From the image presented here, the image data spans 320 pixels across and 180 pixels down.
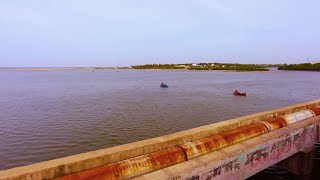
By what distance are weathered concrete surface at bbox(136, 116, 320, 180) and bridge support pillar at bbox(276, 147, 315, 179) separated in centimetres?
25

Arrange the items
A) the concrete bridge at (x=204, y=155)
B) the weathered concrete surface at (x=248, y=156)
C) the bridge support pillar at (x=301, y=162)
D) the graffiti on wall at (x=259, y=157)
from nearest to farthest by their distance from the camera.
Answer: the concrete bridge at (x=204, y=155)
the weathered concrete surface at (x=248, y=156)
the graffiti on wall at (x=259, y=157)
the bridge support pillar at (x=301, y=162)

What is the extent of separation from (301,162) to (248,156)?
3.90 metres

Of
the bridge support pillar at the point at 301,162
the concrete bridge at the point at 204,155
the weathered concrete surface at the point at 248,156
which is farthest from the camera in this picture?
the bridge support pillar at the point at 301,162

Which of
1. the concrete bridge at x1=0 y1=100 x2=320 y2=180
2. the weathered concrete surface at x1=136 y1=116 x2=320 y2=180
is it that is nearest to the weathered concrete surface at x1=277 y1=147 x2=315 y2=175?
the concrete bridge at x1=0 y1=100 x2=320 y2=180

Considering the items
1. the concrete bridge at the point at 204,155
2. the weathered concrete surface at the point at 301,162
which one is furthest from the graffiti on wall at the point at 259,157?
the weathered concrete surface at the point at 301,162

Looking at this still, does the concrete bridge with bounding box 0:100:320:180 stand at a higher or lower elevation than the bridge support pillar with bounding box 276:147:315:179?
higher

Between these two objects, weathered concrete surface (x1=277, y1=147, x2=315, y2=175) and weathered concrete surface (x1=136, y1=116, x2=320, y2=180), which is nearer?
weathered concrete surface (x1=136, y1=116, x2=320, y2=180)

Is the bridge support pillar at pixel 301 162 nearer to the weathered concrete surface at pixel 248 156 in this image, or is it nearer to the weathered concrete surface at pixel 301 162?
the weathered concrete surface at pixel 301 162

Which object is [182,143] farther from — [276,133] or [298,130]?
[298,130]

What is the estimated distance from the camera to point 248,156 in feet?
27.6

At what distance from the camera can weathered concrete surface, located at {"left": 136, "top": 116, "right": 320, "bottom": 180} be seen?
22.4 ft

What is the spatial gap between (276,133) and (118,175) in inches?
250

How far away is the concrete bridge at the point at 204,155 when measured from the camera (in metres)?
6.52

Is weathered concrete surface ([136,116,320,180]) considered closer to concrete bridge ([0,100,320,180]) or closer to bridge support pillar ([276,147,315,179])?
concrete bridge ([0,100,320,180])
